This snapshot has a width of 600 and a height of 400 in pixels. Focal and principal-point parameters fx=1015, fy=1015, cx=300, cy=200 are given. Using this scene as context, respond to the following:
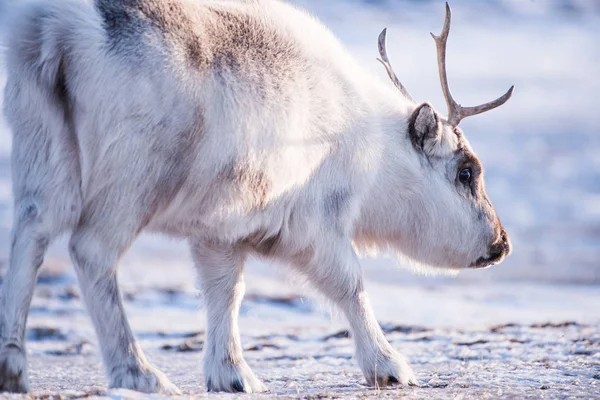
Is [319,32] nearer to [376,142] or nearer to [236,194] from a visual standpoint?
[376,142]

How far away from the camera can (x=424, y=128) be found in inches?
242

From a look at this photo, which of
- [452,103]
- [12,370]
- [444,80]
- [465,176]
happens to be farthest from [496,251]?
[12,370]

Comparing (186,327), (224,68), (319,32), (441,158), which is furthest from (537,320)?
(224,68)

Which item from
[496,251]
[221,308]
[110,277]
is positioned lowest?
[221,308]

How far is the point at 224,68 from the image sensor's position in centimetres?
495

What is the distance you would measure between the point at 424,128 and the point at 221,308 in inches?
64.2

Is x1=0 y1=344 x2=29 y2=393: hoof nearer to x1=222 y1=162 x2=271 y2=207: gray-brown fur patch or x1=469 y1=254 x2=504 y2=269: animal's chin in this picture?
x1=222 y1=162 x2=271 y2=207: gray-brown fur patch

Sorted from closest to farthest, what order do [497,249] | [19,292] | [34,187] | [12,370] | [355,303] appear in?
[12,370] < [19,292] < [34,187] < [355,303] < [497,249]

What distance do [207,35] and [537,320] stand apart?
19.4 ft

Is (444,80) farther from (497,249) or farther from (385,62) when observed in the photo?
(497,249)

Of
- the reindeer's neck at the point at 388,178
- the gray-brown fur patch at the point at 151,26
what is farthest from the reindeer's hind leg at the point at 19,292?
the reindeer's neck at the point at 388,178

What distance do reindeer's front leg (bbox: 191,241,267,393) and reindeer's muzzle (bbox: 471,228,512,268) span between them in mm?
1730

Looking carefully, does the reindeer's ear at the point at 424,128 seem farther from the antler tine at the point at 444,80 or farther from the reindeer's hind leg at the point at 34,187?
the reindeer's hind leg at the point at 34,187

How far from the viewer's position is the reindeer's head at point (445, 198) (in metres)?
6.17
